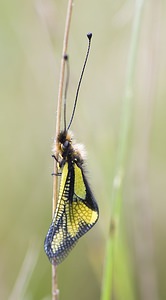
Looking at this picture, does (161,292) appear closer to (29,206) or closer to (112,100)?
(29,206)

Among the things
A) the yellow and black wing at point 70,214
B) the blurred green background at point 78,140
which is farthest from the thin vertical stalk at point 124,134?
the blurred green background at point 78,140

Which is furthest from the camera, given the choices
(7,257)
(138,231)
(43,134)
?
(43,134)

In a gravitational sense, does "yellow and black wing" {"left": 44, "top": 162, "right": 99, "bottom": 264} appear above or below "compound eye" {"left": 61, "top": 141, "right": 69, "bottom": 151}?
below

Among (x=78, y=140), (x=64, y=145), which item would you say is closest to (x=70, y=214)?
(x=64, y=145)

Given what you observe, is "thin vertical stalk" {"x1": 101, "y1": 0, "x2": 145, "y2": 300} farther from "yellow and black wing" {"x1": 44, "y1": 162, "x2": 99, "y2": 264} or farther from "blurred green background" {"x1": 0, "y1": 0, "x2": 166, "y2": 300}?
"blurred green background" {"x1": 0, "y1": 0, "x2": 166, "y2": 300}

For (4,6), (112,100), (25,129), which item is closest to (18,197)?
(25,129)

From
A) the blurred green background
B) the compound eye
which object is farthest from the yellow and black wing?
the blurred green background

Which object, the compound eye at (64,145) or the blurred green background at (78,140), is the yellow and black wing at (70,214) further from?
the blurred green background at (78,140)
